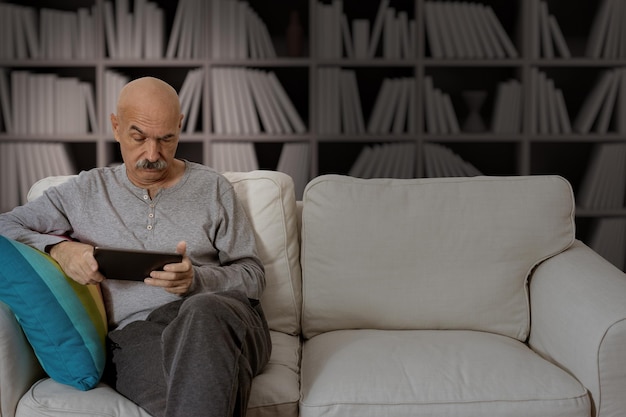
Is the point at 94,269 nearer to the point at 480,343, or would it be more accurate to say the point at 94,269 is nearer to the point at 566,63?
the point at 480,343

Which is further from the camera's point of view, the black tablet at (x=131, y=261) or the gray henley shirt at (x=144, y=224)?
the gray henley shirt at (x=144, y=224)

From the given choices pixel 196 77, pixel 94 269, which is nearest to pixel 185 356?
pixel 94 269

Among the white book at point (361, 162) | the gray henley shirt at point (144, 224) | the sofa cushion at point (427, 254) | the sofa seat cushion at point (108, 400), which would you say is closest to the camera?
the sofa seat cushion at point (108, 400)

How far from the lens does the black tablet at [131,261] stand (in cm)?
182

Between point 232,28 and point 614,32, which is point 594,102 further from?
point 232,28

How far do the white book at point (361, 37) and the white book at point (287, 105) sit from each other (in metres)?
0.38

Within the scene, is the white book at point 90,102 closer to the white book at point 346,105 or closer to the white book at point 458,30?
the white book at point 346,105

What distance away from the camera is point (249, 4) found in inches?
166

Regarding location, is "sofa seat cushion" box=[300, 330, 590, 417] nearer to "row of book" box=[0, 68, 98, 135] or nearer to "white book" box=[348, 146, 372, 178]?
"white book" box=[348, 146, 372, 178]

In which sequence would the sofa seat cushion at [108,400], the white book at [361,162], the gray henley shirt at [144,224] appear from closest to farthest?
1. the sofa seat cushion at [108,400]
2. the gray henley shirt at [144,224]
3. the white book at [361,162]

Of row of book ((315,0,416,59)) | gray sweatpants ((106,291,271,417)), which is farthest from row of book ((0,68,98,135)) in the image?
gray sweatpants ((106,291,271,417))

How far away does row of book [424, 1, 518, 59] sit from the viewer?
3.99 metres

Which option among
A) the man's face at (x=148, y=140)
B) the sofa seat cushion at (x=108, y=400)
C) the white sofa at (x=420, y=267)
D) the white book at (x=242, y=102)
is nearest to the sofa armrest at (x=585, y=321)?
the white sofa at (x=420, y=267)

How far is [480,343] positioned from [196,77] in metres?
2.30
